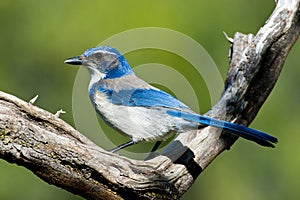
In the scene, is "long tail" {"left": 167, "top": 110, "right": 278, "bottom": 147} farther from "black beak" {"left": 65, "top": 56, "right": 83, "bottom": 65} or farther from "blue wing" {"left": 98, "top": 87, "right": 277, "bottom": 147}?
"black beak" {"left": 65, "top": 56, "right": 83, "bottom": 65}

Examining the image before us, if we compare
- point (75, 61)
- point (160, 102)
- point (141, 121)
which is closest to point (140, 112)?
point (141, 121)

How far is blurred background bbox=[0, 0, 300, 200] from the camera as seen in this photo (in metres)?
9.54

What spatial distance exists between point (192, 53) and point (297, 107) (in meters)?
2.09

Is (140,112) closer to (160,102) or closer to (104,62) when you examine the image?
(160,102)

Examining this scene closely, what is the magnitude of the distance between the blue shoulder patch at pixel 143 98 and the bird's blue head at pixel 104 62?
34cm

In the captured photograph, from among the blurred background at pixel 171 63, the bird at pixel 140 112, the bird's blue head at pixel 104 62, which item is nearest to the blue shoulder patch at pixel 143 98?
the bird at pixel 140 112

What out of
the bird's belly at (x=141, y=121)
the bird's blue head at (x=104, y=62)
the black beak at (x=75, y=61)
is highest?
the bird's blue head at (x=104, y=62)

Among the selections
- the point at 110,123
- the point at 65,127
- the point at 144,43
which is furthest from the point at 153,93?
the point at 144,43

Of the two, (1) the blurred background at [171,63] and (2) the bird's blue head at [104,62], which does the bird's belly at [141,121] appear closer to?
(2) the bird's blue head at [104,62]

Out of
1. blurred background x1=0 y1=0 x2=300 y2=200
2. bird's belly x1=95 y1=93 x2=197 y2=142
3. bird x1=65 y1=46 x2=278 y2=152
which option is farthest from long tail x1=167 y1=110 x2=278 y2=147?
blurred background x1=0 y1=0 x2=300 y2=200

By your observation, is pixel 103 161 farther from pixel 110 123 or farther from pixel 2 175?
pixel 2 175

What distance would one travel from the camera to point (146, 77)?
7.62m

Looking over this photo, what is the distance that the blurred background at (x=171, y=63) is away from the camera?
954cm

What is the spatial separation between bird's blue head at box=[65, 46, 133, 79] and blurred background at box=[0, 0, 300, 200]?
2597 millimetres
